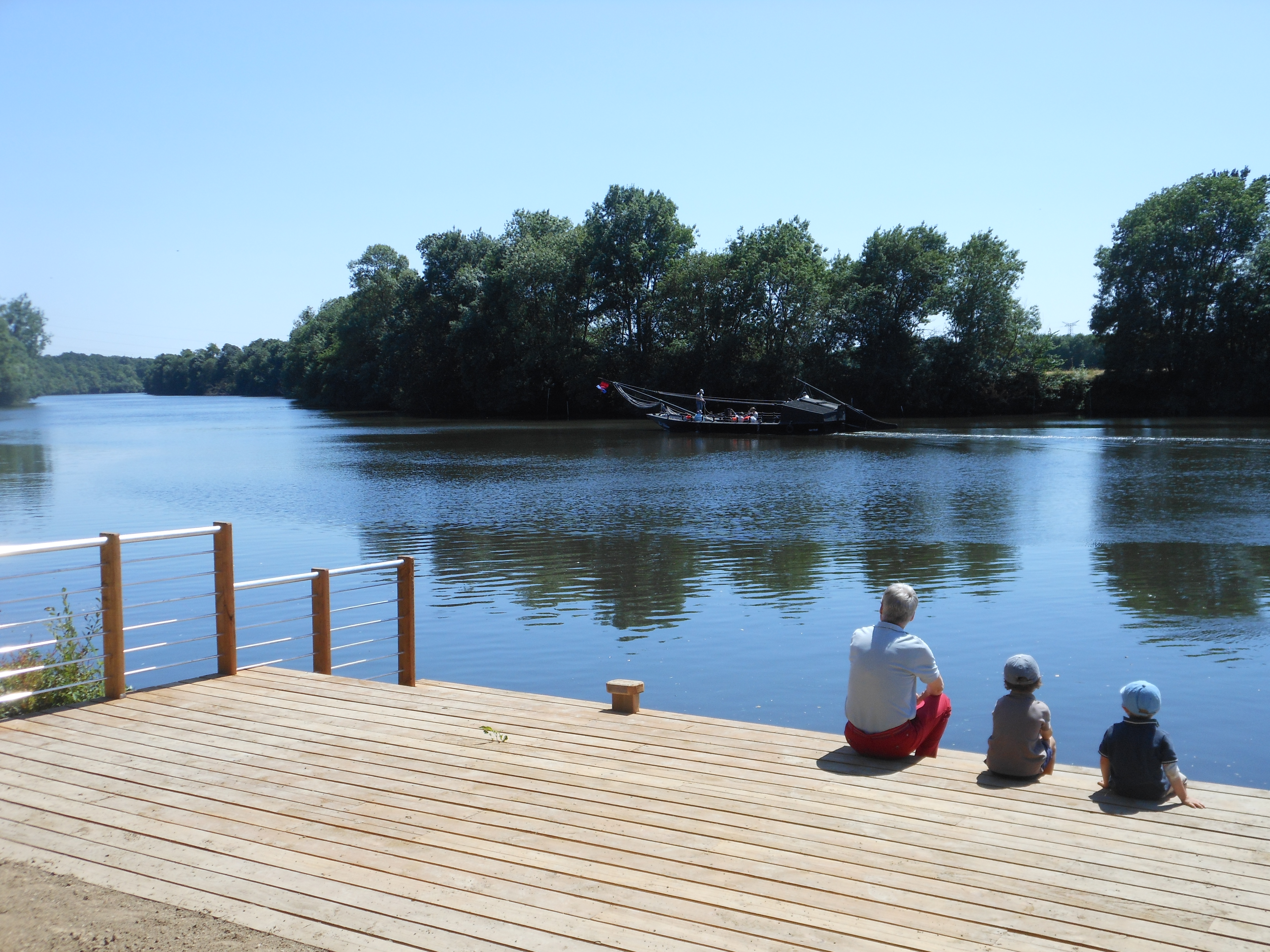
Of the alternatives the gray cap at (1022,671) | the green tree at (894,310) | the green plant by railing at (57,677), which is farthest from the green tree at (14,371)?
the gray cap at (1022,671)

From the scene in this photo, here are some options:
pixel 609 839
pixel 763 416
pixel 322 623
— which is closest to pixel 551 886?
pixel 609 839

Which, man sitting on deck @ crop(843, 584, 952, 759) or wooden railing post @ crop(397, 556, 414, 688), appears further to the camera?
wooden railing post @ crop(397, 556, 414, 688)

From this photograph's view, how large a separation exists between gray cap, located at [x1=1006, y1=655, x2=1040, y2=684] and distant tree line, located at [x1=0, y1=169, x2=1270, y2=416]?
184ft

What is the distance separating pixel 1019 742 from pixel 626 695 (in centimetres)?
223

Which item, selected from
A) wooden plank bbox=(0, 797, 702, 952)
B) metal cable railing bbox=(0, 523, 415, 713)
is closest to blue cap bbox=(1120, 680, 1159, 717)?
wooden plank bbox=(0, 797, 702, 952)

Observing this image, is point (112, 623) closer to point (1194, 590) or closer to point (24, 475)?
point (1194, 590)

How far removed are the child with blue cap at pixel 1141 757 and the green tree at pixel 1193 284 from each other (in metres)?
60.6

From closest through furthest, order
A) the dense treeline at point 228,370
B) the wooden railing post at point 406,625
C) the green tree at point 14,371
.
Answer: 1. the wooden railing post at point 406,625
2. the green tree at point 14,371
3. the dense treeline at point 228,370

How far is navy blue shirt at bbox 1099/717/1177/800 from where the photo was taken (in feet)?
14.1

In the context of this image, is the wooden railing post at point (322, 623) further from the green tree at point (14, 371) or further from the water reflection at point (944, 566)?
the green tree at point (14, 371)

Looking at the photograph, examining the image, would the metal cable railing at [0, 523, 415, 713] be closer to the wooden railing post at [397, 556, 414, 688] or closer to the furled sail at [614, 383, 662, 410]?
the wooden railing post at [397, 556, 414, 688]

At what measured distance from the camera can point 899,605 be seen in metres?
4.95

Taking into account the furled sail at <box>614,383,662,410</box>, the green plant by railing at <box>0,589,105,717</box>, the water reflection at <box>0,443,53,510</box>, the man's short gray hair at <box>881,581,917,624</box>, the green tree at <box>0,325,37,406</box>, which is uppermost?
the green tree at <box>0,325,37,406</box>

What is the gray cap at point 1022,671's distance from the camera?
4.81 meters
